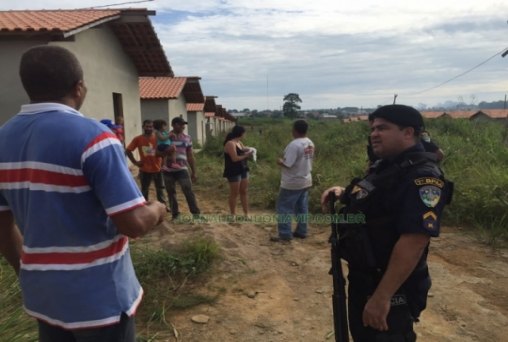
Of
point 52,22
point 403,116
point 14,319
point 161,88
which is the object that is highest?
point 52,22

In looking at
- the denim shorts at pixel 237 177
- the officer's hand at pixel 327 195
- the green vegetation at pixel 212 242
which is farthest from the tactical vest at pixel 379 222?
the denim shorts at pixel 237 177

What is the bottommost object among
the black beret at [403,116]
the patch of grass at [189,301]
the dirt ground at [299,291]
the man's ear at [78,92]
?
the dirt ground at [299,291]

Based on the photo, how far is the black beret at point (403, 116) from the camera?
187 centimetres

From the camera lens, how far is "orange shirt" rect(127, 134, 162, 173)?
6.30 m

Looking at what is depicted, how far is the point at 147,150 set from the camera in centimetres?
633

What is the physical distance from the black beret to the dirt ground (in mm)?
1908

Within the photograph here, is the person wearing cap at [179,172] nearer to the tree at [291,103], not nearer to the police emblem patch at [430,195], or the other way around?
the police emblem patch at [430,195]

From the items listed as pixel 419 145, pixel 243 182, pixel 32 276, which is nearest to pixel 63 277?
pixel 32 276

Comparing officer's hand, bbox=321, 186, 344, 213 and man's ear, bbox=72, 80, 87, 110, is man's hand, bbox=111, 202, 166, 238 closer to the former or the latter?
man's ear, bbox=72, 80, 87, 110

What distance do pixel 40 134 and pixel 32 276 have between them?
462 mm

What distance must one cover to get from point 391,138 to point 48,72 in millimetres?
1422

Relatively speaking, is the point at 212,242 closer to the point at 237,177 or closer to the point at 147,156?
the point at 237,177

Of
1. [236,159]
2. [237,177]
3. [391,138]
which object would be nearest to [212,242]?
[236,159]

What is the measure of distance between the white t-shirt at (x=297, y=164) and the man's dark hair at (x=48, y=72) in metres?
3.89
